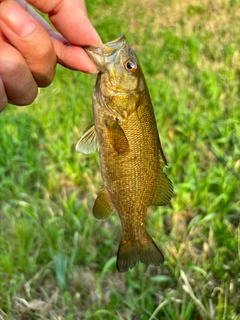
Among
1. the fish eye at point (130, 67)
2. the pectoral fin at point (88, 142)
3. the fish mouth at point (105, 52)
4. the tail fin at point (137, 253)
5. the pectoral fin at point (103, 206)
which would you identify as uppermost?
the fish mouth at point (105, 52)

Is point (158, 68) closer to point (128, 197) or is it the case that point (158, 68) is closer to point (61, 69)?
point (61, 69)

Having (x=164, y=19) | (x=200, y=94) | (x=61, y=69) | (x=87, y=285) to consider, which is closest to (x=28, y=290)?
(x=87, y=285)

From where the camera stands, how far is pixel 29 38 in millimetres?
1330

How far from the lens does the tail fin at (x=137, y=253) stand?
1416mm

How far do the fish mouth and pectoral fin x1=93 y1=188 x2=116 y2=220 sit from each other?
1.36 ft

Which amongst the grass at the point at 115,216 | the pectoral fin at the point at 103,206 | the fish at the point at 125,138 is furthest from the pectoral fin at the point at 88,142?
the grass at the point at 115,216

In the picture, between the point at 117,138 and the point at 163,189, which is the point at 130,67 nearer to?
the point at 117,138

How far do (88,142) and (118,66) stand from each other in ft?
0.87

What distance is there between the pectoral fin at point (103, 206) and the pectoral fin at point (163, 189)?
0.52 feet

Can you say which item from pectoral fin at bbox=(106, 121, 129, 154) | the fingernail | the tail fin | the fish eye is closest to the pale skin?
the fingernail

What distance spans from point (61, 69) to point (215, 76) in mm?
1506

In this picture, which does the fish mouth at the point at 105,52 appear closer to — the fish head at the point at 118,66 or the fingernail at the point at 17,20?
the fish head at the point at 118,66

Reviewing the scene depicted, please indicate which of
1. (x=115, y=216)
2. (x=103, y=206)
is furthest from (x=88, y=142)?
(x=115, y=216)

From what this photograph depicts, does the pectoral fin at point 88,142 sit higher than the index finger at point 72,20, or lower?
lower
